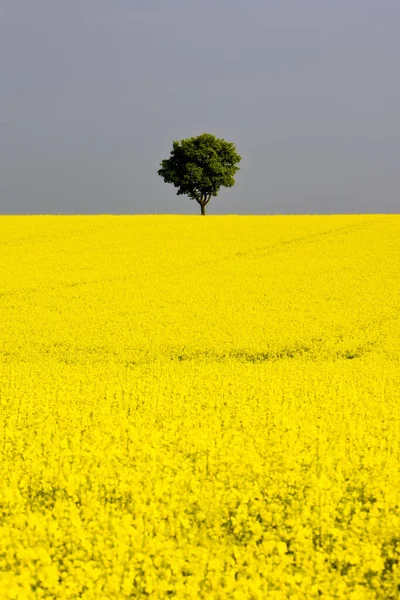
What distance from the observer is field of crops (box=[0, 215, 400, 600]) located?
5.45 metres

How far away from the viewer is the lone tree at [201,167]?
59500 mm

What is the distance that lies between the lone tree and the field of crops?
35.3 meters

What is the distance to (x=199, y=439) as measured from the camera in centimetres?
862

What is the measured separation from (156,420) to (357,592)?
5280mm

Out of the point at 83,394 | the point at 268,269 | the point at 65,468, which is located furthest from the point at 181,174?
the point at 65,468

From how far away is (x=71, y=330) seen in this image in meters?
19.4

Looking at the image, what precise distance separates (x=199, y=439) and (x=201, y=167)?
53151 millimetres

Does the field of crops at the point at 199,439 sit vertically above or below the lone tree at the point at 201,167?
below

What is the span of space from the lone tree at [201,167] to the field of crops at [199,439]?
116 feet

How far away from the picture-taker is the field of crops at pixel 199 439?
545 cm

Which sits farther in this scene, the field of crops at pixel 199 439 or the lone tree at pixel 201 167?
the lone tree at pixel 201 167

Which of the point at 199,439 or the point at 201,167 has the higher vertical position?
the point at 201,167

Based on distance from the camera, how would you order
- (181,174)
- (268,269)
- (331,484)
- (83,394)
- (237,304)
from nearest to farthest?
(331,484)
(83,394)
(237,304)
(268,269)
(181,174)

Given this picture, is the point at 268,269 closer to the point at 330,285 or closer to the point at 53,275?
the point at 330,285
